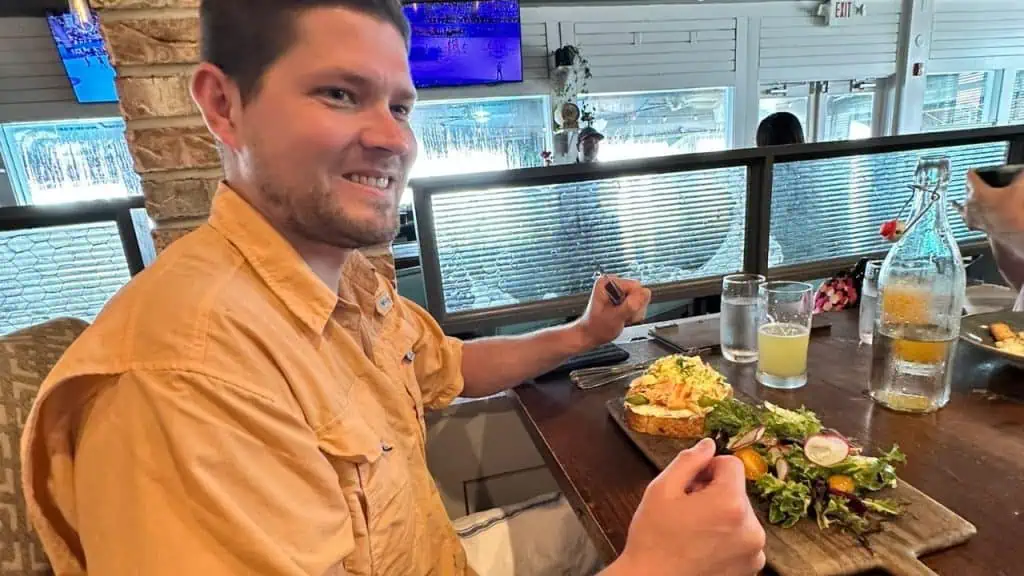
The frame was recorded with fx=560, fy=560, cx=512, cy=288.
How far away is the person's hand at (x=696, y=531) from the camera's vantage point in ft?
2.01

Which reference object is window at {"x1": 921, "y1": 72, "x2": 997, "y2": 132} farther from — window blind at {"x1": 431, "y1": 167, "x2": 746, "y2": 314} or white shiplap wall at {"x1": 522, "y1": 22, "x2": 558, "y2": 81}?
window blind at {"x1": 431, "y1": 167, "x2": 746, "y2": 314}

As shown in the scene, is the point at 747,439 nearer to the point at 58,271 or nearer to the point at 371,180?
the point at 371,180

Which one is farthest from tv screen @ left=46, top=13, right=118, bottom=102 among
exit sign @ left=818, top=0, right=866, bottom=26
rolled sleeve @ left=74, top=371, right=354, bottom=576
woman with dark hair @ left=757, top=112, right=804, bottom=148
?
exit sign @ left=818, top=0, right=866, bottom=26

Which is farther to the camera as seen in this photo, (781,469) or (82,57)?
(82,57)

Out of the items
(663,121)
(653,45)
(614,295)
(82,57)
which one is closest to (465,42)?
(653,45)

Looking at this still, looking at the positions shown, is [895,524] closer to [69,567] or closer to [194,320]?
[194,320]

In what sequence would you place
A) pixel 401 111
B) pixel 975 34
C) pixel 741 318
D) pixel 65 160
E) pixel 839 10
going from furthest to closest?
1. pixel 975 34
2. pixel 839 10
3. pixel 65 160
4. pixel 741 318
5. pixel 401 111

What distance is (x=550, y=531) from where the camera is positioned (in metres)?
1.11

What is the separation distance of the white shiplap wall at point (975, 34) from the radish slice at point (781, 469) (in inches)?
245

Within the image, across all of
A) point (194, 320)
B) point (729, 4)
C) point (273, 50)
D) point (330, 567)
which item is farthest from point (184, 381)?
point (729, 4)

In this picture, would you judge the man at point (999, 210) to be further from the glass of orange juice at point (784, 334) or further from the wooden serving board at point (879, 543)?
the wooden serving board at point (879, 543)

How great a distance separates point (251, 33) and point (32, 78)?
451cm

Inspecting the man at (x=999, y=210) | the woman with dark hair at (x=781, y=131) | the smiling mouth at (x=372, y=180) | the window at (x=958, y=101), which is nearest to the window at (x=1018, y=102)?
the window at (x=958, y=101)

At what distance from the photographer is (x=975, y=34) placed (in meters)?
5.32
